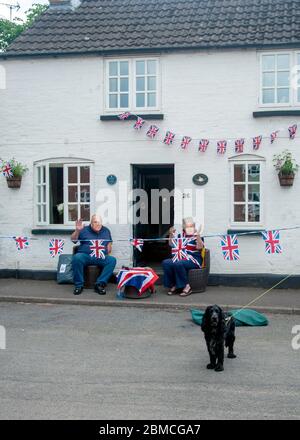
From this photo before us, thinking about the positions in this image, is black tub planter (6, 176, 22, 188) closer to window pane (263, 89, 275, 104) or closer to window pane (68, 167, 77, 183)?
window pane (68, 167, 77, 183)

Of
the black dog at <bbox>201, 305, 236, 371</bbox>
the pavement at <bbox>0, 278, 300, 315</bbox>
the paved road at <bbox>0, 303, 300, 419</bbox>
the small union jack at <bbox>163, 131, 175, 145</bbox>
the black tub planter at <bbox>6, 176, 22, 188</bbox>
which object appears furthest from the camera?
the black tub planter at <bbox>6, 176, 22, 188</bbox>

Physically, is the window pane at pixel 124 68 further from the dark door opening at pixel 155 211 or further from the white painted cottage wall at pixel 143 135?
the dark door opening at pixel 155 211

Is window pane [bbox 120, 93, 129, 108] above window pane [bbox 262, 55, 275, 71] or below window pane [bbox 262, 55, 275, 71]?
below

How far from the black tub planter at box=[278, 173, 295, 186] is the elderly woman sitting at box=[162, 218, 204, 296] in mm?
2048

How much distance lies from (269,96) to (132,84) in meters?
2.95

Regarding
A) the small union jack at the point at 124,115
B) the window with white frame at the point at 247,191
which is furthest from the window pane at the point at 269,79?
the small union jack at the point at 124,115

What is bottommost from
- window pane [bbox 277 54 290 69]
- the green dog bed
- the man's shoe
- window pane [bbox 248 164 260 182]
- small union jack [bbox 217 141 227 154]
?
the green dog bed

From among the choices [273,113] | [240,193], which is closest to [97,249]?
[240,193]

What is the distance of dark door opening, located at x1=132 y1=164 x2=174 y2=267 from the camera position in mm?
13555

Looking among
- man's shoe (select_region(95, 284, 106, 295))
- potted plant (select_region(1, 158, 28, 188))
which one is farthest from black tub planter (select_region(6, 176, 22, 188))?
man's shoe (select_region(95, 284, 106, 295))

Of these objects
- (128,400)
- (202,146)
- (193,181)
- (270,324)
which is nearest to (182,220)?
(193,181)

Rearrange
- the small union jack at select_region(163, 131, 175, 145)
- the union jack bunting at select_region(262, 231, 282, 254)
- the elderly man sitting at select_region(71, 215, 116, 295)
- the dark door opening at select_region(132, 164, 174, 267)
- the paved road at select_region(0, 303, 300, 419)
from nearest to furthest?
1. the paved road at select_region(0, 303, 300, 419)
2. the union jack bunting at select_region(262, 231, 282, 254)
3. the elderly man sitting at select_region(71, 215, 116, 295)
4. the small union jack at select_region(163, 131, 175, 145)
5. the dark door opening at select_region(132, 164, 174, 267)

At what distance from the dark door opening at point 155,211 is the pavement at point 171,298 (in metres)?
2.40

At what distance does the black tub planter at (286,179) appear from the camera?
37.8 ft
